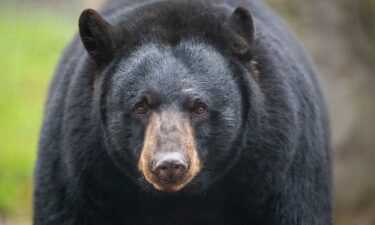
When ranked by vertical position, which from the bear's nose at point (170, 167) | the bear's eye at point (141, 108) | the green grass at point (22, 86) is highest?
the green grass at point (22, 86)

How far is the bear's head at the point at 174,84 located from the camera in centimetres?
624

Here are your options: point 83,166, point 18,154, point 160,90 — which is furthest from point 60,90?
point 18,154

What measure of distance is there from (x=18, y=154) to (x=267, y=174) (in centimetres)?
577

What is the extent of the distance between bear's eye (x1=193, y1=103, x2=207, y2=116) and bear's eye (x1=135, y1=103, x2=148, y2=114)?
0.30 m

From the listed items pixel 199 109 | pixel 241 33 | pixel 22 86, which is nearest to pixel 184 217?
pixel 199 109

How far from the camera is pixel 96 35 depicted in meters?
6.51

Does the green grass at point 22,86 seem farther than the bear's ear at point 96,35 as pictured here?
Yes

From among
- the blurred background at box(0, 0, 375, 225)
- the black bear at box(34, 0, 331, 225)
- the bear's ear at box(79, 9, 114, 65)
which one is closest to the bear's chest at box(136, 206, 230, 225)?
the black bear at box(34, 0, 331, 225)

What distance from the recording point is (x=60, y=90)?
7.21 metres

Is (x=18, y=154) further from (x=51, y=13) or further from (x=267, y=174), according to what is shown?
(x=267, y=174)

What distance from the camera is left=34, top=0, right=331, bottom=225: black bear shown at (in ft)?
20.7

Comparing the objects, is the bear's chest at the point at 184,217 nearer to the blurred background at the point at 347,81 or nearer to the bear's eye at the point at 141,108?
the bear's eye at the point at 141,108

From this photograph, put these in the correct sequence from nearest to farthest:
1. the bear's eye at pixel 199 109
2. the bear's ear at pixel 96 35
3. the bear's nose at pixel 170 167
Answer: the bear's nose at pixel 170 167, the bear's eye at pixel 199 109, the bear's ear at pixel 96 35

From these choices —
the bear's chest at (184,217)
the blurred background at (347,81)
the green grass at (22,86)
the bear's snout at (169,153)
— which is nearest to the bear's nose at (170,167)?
the bear's snout at (169,153)
